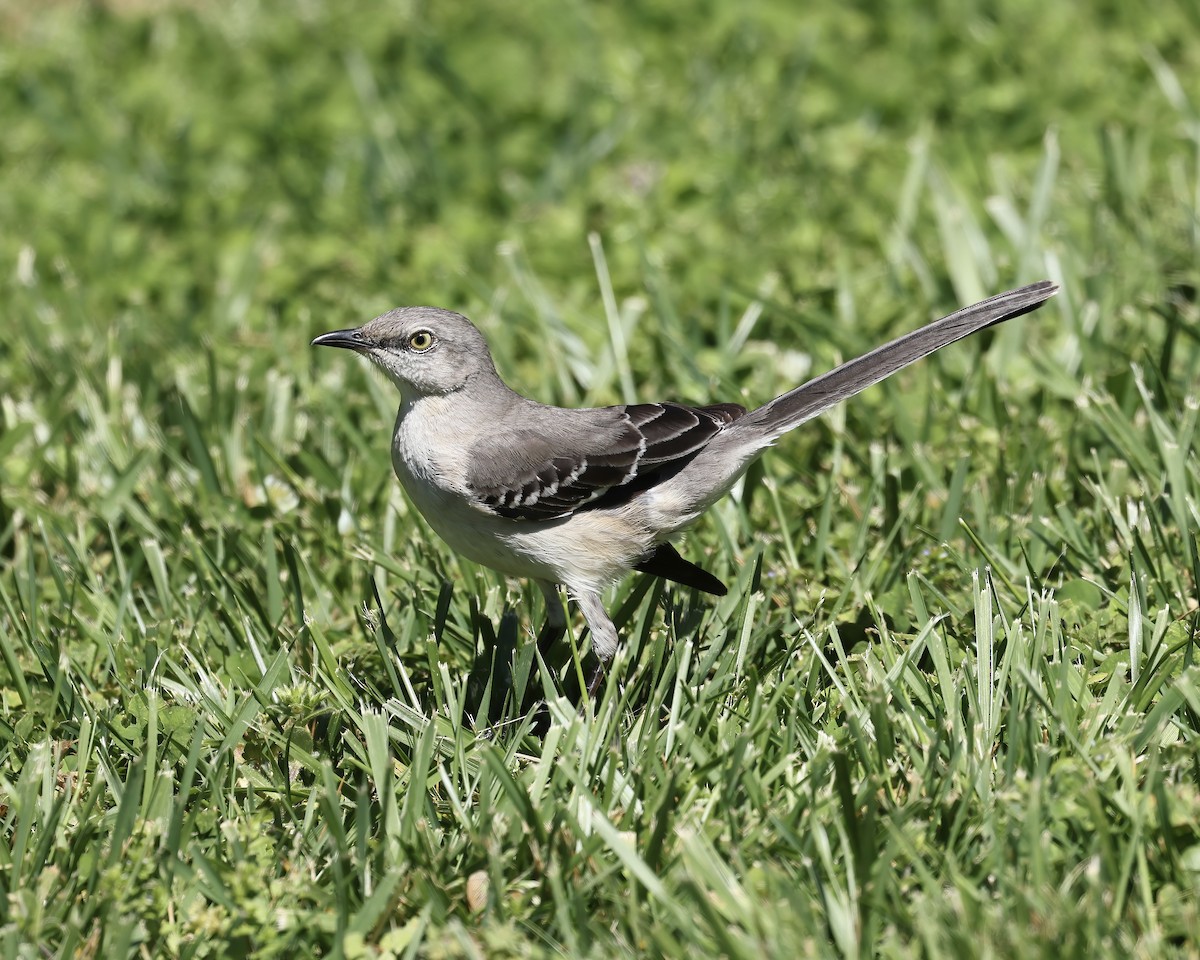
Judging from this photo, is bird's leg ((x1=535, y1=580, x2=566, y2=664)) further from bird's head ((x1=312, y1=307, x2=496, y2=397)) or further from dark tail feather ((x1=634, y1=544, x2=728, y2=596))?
bird's head ((x1=312, y1=307, x2=496, y2=397))

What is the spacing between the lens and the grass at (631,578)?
11.8 feet

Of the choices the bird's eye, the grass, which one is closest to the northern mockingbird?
the bird's eye

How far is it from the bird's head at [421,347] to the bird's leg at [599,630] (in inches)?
35.7

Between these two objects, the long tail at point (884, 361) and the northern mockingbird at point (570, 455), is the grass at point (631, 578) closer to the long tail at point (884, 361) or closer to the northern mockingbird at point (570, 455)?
the northern mockingbird at point (570, 455)

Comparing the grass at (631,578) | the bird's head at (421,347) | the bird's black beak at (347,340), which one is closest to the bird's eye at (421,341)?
the bird's head at (421,347)

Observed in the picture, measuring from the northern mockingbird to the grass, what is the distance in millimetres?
261

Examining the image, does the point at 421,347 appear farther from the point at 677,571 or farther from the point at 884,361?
the point at 884,361

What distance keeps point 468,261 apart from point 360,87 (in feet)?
7.85

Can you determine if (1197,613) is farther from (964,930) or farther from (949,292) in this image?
(949,292)

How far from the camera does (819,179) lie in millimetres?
8609

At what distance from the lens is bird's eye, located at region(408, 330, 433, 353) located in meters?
4.97

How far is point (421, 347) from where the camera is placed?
4973mm

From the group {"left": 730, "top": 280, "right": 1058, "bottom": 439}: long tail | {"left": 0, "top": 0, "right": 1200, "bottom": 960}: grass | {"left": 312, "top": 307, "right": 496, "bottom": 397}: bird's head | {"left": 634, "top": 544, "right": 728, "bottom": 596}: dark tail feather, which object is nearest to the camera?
{"left": 0, "top": 0, "right": 1200, "bottom": 960}: grass

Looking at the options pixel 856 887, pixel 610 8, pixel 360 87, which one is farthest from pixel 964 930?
pixel 610 8
